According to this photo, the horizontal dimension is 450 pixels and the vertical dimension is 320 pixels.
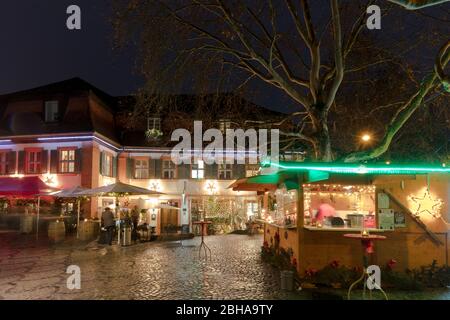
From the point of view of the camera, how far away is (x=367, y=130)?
2062cm

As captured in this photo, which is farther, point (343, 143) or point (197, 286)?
Answer: point (343, 143)

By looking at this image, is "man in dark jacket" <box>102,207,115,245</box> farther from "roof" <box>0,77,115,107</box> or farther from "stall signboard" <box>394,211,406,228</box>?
"stall signboard" <box>394,211,406,228</box>

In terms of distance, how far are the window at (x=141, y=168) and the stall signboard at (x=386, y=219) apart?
73.3 feet

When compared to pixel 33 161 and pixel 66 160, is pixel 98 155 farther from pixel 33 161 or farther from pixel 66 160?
pixel 33 161

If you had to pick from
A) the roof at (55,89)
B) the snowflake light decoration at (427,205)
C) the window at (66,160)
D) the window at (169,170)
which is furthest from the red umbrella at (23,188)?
the snowflake light decoration at (427,205)

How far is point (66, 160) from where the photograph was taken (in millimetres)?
27047

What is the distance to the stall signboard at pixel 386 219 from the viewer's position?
1122cm

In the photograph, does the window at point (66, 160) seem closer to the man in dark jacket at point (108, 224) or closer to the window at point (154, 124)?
the window at point (154, 124)

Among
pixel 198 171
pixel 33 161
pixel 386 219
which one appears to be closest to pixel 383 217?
pixel 386 219

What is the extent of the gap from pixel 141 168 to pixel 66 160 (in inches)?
232

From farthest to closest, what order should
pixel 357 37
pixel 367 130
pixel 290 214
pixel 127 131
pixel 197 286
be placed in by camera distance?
pixel 127 131 → pixel 367 130 → pixel 357 37 → pixel 290 214 → pixel 197 286
